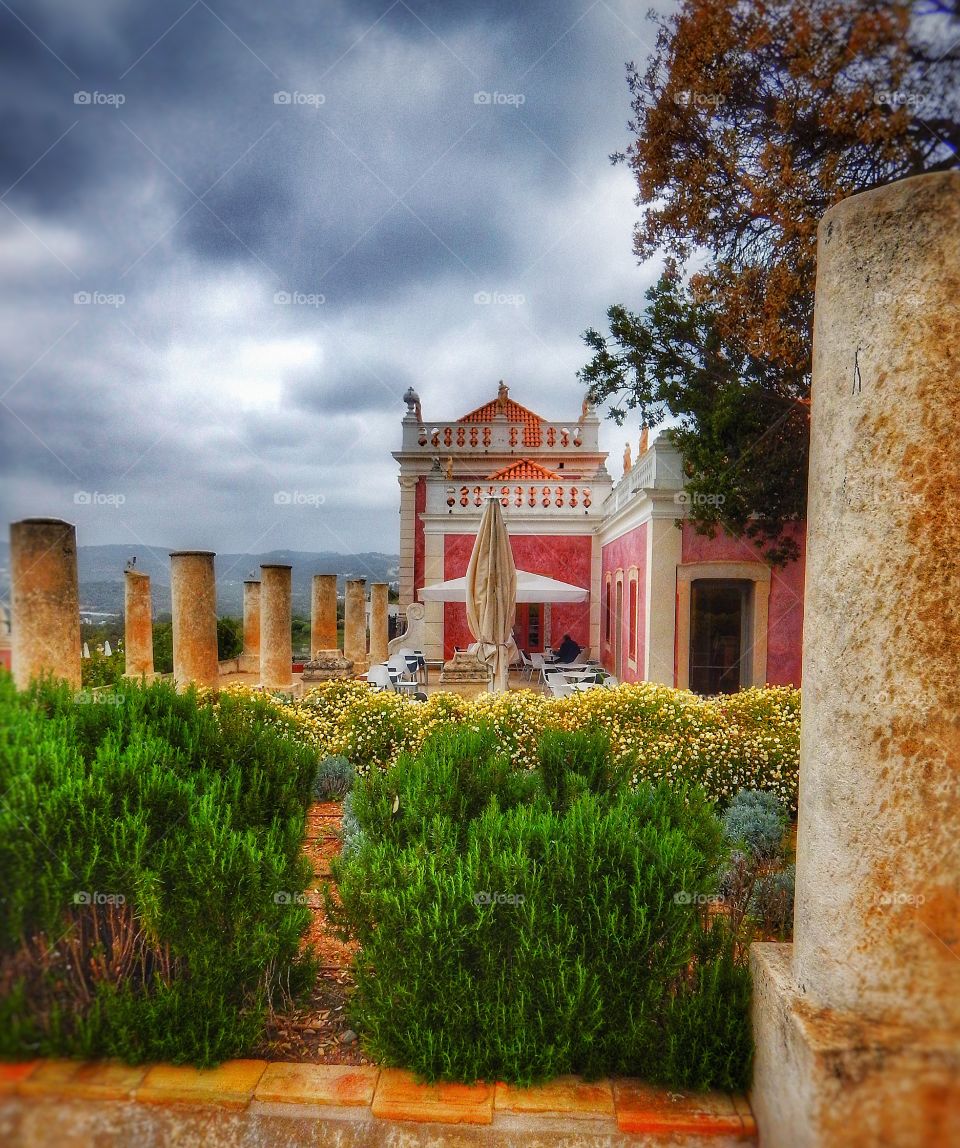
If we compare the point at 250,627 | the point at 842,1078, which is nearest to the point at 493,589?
the point at 842,1078

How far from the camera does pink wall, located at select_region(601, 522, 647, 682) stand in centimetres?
953

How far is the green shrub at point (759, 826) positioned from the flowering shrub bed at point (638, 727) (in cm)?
38

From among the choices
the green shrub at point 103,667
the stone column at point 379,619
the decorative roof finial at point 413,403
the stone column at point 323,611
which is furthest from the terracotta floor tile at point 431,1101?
the decorative roof finial at point 413,403

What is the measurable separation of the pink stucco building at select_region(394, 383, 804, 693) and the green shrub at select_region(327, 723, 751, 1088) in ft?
22.5

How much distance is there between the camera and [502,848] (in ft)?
7.76

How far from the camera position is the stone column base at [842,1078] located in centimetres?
122

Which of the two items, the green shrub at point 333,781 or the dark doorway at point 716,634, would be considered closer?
the green shrub at point 333,781

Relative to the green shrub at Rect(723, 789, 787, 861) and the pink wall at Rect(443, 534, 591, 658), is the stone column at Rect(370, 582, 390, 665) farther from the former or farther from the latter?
the green shrub at Rect(723, 789, 787, 861)

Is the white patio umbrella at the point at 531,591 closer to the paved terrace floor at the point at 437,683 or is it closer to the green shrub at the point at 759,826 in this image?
the paved terrace floor at the point at 437,683

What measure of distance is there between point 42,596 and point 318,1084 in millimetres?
1705

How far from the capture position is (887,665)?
1.55m

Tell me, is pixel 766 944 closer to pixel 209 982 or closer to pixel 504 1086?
pixel 504 1086

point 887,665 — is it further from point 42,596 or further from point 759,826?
point 759,826

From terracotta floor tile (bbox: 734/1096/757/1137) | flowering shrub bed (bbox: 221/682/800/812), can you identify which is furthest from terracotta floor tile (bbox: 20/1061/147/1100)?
flowering shrub bed (bbox: 221/682/800/812)
